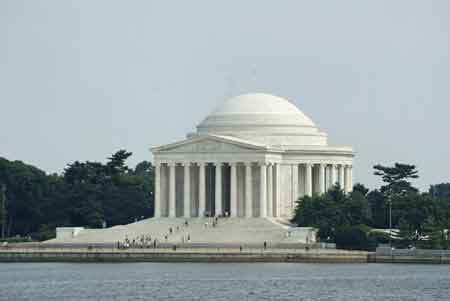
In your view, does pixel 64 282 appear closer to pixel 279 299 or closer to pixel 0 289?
pixel 0 289

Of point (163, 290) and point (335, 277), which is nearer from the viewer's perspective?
point (163, 290)

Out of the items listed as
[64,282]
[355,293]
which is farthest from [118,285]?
[355,293]

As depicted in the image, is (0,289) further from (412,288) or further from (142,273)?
(412,288)

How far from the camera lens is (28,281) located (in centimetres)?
19250

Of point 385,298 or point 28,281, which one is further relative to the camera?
point 28,281

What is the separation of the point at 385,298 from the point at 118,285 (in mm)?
22037

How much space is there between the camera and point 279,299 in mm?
173750

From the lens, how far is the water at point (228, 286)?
177 m

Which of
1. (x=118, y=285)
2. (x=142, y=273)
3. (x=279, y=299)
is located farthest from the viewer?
(x=142, y=273)

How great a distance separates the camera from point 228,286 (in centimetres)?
18550

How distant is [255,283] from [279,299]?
15.1 m

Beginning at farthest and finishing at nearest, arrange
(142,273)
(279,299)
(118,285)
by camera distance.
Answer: (142,273)
(118,285)
(279,299)

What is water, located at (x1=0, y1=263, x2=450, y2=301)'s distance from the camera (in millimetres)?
176875

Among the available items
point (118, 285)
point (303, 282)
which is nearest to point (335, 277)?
point (303, 282)
